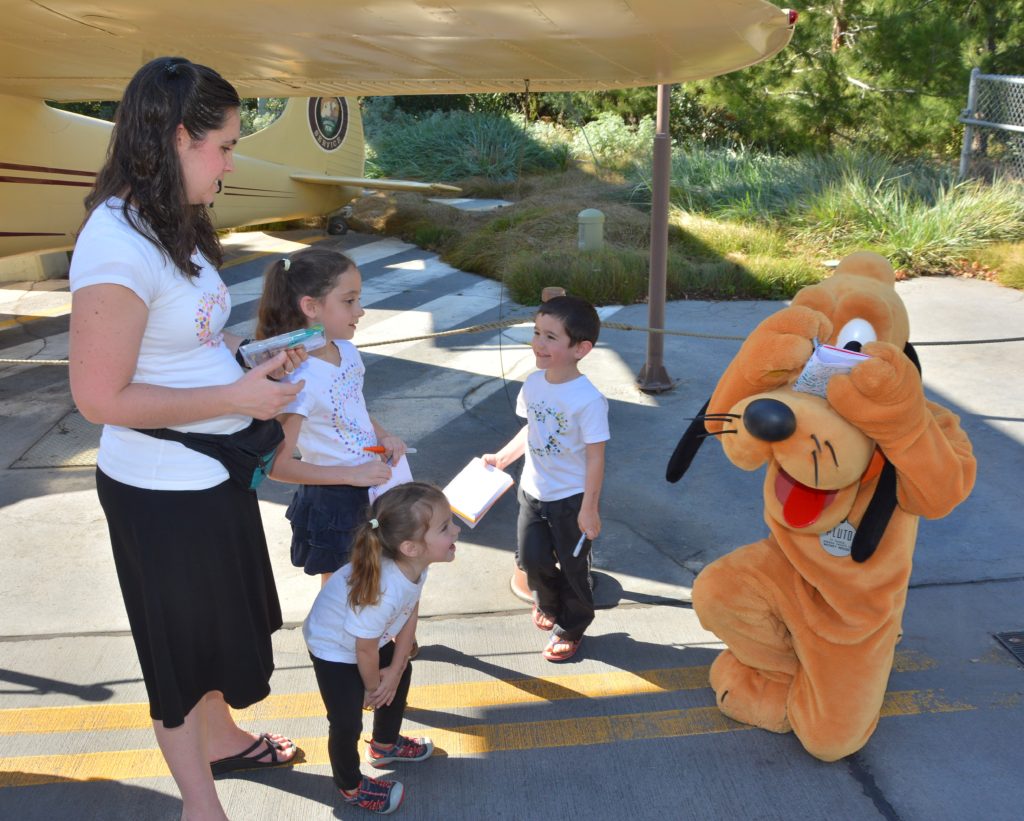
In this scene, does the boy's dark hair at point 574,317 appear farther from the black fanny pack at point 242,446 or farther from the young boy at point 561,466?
the black fanny pack at point 242,446

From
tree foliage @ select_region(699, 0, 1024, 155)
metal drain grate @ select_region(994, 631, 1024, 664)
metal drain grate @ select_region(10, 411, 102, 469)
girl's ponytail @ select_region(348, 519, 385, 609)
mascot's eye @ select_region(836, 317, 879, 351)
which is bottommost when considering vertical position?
metal drain grate @ select_region(994, 631, 1024, 664)

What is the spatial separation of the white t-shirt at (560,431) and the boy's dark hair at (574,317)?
0.54 ft

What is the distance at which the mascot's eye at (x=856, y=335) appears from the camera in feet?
9.25

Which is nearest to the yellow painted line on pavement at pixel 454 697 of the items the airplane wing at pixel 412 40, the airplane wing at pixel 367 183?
the airplane wing at pixel 412 40

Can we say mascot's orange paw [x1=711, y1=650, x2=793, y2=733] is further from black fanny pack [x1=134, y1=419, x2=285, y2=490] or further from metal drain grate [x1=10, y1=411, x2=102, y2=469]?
metal drain grate [x1=10, y1=411, x2=102, y2=469]

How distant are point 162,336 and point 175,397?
0.16 metres

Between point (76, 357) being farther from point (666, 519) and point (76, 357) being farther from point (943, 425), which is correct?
point (666, 519)

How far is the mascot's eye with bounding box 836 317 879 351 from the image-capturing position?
2819mm

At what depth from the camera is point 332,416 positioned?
3107 millimetres

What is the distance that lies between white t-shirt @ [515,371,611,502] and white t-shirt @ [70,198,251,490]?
1.30 metres

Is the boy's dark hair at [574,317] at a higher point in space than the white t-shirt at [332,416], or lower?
higher

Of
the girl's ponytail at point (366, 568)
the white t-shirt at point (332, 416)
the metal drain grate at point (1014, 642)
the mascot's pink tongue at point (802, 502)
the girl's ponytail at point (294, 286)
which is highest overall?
the girl's ponytail at point (294, 286)

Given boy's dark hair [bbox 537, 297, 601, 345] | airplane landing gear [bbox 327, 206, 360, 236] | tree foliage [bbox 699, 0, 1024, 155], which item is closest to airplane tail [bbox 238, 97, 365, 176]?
airplane landing gear [bbox 327, 206, 360, 236]

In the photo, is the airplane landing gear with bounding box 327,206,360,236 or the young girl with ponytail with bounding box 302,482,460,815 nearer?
the young girl with ponytail with bounding box 302,482,460,815
